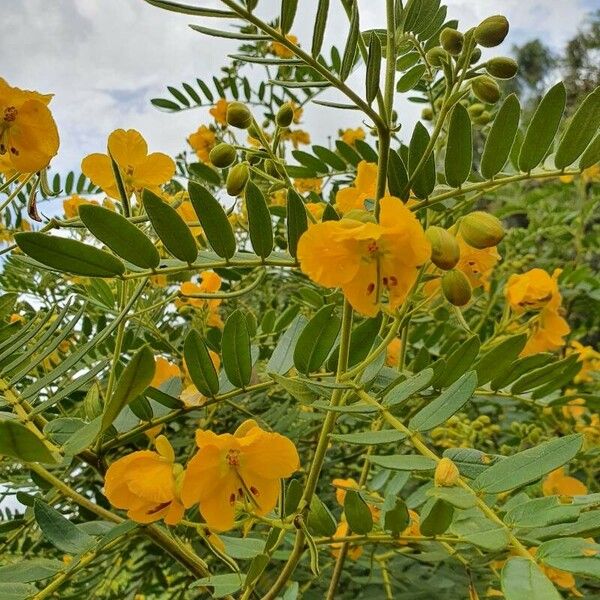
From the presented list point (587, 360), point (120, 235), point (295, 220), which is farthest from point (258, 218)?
point (587, 360)

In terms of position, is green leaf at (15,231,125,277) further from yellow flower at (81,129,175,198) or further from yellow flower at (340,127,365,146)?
yellow flower at (340,127,365,146)

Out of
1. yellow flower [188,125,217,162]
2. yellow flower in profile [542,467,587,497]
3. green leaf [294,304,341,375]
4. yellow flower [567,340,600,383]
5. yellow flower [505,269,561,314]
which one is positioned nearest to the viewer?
green leaf [294,304,341,375]

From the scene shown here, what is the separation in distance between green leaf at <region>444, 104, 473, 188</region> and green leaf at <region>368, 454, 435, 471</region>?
299 millimetres

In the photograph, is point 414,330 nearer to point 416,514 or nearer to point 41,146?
point 416,514

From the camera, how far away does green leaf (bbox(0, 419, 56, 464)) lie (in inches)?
19.0

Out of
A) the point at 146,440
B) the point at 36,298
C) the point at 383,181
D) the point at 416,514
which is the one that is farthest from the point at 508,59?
the point at 36,298

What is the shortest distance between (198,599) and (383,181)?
1.16 meters

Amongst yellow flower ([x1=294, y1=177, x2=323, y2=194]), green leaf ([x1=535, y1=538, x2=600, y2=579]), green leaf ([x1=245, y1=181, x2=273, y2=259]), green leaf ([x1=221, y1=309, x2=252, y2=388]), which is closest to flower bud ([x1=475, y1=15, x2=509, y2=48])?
green leaf ([x1=245, y1=181, x2=273, y2=259])

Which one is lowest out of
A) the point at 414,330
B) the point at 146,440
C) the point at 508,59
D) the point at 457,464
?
the point at 146,440

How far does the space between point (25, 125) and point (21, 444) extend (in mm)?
366

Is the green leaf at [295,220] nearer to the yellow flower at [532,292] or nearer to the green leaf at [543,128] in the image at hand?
the green leaf at [543,128]

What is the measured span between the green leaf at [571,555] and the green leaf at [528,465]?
6 centimetres

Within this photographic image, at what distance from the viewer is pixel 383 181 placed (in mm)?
628

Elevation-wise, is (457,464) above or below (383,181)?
below
